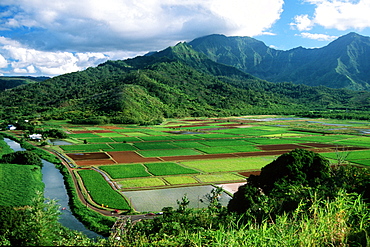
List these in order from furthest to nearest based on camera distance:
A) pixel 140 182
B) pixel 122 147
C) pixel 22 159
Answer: pixel 122 147
pixel 22 159
pixel 140 182

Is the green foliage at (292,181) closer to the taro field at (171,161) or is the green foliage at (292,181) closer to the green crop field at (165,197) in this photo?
the taro field at (171,161)

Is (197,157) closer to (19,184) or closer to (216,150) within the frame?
(216,150)

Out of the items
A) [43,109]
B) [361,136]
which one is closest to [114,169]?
[361,136]

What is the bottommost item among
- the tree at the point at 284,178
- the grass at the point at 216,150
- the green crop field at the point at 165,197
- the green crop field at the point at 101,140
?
the green crop field at the point at 165,197

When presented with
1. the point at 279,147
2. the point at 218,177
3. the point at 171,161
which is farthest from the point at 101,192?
the point at 279,147

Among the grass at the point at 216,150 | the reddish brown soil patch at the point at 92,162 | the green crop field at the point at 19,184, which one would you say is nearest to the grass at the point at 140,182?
the green crop field at the point at 19,184

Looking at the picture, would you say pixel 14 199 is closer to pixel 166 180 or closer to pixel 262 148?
pixel 166 180

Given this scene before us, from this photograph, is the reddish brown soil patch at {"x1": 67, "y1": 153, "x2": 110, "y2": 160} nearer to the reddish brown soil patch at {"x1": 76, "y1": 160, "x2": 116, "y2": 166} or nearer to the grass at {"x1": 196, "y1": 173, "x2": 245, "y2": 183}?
the reddish brown soil patch at {"x1": 76, "y1": 160, "x2": 116, "y2": 166}

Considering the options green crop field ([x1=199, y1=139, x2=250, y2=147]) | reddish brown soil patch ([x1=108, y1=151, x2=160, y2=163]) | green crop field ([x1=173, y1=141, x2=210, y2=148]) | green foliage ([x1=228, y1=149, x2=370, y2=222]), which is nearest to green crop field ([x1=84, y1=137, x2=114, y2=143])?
reddish brown soil patch ([x1=108, y1=151, x2=160, y2=163])
